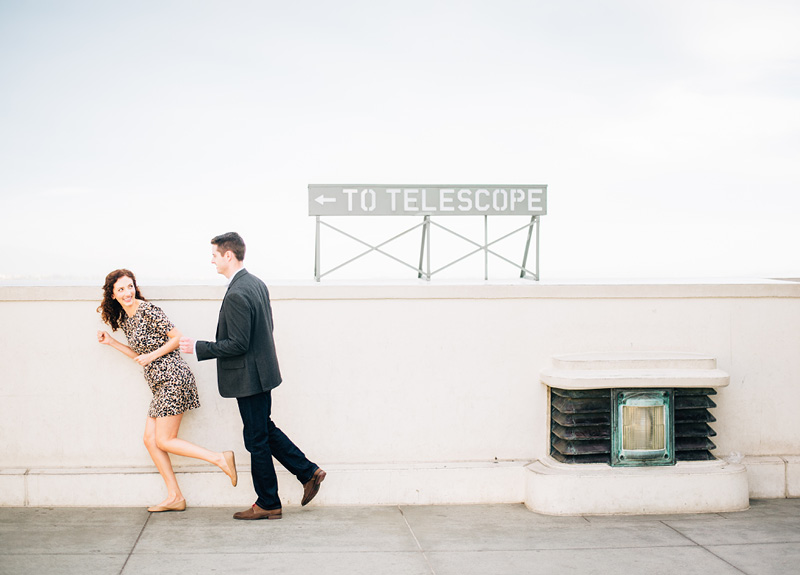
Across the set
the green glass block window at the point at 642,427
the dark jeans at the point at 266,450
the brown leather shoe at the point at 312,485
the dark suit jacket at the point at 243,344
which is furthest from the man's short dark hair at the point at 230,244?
the green glass block window at the point at 642,427

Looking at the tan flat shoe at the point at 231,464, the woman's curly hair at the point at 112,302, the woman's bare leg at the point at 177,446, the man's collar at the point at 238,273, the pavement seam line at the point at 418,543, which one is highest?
the man's collar at the point at 238,273

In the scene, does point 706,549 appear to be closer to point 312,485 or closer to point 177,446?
point 312,485

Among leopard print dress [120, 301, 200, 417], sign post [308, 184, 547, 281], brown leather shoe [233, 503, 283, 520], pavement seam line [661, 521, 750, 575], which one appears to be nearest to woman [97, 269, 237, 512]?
leopard print dress [120, 301, 200, 417]

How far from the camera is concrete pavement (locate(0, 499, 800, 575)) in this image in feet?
15.5

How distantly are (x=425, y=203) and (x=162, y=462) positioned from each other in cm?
406

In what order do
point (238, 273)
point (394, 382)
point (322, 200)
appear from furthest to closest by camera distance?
point (322, 200) → point (394, 382) → point (238, 273)

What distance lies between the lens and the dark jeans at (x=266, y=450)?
5.43 meters

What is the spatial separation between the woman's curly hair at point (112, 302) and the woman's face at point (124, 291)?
4cm

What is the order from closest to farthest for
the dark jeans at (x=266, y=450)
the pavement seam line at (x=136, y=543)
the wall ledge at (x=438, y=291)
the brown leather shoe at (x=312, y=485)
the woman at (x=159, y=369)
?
the pavement seam line at (x=136, y=543) < the dark jeans at (x=266, y=450) < the woman at (x=159, y=369) < the brown leather shoe at (x=312, y=485) < the wall ledge at (x=438, y=291)

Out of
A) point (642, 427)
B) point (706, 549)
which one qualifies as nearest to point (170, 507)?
point (642, 427)

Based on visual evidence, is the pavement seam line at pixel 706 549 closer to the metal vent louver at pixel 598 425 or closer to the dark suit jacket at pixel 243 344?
the metal vent louver at pixel 598 425

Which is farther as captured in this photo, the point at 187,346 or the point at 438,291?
the point at 438,291

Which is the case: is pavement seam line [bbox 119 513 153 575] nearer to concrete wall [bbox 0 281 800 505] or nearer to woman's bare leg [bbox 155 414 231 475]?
concrete wall [bbox 0 281 800 505]

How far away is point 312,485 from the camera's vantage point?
18.7 feet
